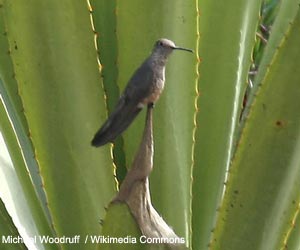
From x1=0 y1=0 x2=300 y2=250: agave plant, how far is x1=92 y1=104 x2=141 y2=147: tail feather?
86mm

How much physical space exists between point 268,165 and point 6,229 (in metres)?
0.43

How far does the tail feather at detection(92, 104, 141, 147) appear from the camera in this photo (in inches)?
44.0

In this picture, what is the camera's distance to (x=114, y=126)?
112 cm

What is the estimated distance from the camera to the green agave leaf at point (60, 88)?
1307 mm

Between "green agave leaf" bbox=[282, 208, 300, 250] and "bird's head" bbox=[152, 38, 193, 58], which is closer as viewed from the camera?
"bird's head" bbox=[152, 38, 193, 58]

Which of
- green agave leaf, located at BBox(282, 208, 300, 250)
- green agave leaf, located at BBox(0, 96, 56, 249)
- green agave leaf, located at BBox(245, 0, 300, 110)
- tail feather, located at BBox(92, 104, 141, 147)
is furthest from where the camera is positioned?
green agave leaf, located at BBox(245, 0, 300, 110)

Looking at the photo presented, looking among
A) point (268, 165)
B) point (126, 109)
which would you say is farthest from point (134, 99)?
point (268, 165)

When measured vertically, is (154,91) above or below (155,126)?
above

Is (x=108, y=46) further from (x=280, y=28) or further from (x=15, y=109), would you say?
(x=280, y=28)

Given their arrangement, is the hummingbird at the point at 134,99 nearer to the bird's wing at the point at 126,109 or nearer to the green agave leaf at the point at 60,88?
the bird's wing at the point at 126,109

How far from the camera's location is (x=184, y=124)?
4.52 ft

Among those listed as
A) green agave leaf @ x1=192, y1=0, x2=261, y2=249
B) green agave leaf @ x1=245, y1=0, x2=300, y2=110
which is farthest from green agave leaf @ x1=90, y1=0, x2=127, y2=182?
green agave leaf @ x1=245, y1=0, x2=300, y2=110

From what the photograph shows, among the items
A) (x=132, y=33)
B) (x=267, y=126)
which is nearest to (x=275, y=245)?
(x=267, y=126)

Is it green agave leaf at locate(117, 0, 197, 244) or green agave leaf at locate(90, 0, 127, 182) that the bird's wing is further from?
green agave leaf at locate(90, 0, 127, 182)
